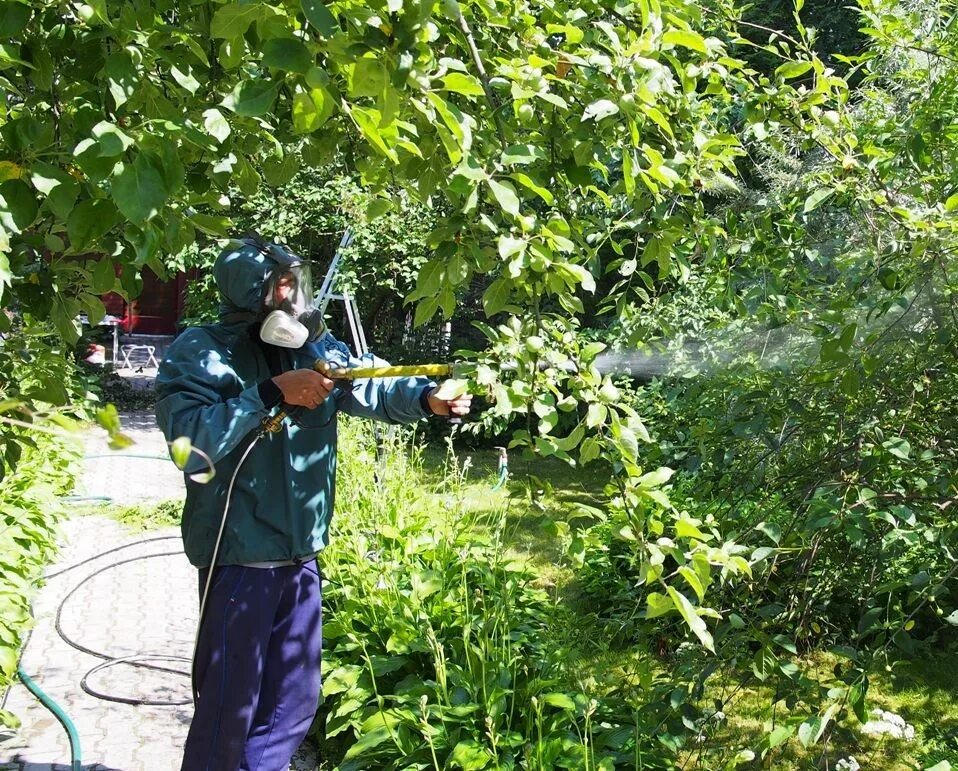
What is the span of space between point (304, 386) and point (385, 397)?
48 cm

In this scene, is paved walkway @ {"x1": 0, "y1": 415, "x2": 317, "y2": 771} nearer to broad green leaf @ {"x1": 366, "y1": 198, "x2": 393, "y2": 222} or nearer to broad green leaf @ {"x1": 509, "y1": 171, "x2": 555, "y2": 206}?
broad green leaf @ {"x1": 366, "y1": 198, "x2": 393, "y2": 222}

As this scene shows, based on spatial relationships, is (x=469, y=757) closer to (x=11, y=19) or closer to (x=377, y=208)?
(x=377, y=208)

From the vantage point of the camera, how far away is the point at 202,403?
2.65 m

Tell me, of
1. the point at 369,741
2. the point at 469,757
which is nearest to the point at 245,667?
the point at 369,741

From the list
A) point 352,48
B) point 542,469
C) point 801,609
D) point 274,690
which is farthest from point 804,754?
point 542,469

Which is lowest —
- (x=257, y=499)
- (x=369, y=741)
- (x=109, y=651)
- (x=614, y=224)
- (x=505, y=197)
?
(x=109, y=651)

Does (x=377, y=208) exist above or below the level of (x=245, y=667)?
above

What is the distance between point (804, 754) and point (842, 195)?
2.45 meters

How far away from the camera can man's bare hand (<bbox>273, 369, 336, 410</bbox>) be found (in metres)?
2.59

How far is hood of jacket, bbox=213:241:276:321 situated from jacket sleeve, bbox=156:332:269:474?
17cm

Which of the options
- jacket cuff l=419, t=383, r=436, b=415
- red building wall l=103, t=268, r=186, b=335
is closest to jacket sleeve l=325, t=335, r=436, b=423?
jacket cuff l=419, t=383, r=436, b=415

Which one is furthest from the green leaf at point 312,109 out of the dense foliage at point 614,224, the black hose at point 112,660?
the black hose at point 112,660

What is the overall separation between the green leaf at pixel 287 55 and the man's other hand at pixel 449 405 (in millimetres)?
1328

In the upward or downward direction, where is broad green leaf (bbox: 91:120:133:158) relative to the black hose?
upward
